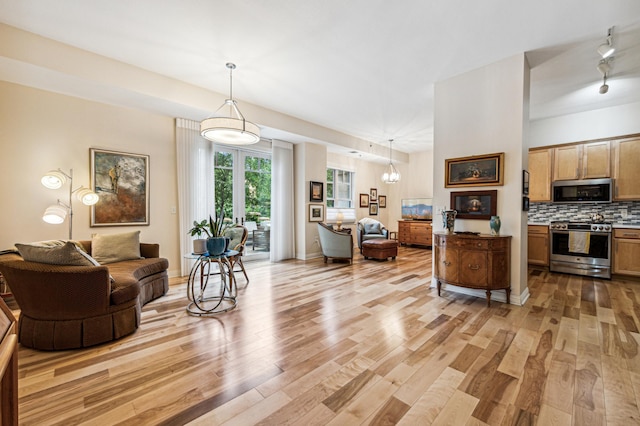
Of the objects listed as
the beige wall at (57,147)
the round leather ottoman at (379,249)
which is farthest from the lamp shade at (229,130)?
the round leather ottoman at (379,249)

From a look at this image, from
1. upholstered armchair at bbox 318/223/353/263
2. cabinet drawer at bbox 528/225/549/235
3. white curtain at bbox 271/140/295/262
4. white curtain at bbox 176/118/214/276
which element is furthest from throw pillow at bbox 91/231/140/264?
cabinet drawer at bbox 528/225/549/235

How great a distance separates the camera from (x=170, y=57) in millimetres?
3391

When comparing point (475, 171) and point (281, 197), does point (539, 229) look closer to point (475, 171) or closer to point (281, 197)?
point (475, 171)

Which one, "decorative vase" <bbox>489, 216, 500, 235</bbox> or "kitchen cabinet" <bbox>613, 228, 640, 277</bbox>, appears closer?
"decorative vase" <bbox>489, 216, 500, 235</bbox>

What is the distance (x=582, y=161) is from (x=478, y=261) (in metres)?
3.55

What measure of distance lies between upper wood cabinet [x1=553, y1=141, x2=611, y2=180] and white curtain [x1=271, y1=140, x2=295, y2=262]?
5.43 metres

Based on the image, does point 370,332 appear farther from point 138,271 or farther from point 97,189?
point 97,189

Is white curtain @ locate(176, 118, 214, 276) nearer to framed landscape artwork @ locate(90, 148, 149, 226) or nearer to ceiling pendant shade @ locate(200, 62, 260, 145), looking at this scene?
framed landscape artwork @ locate(90, 148, 149, 226)

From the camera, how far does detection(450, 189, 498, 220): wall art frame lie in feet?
11.5

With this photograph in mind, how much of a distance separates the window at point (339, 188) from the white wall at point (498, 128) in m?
4.18

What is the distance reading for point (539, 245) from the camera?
5.24 meters

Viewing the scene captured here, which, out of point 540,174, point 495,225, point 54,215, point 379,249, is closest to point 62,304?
point 54,215

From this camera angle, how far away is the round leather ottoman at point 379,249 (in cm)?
614

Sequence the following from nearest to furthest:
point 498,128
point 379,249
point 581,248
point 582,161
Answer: point 498,128 < point 581,248 < point 582,161 < point 379,249
